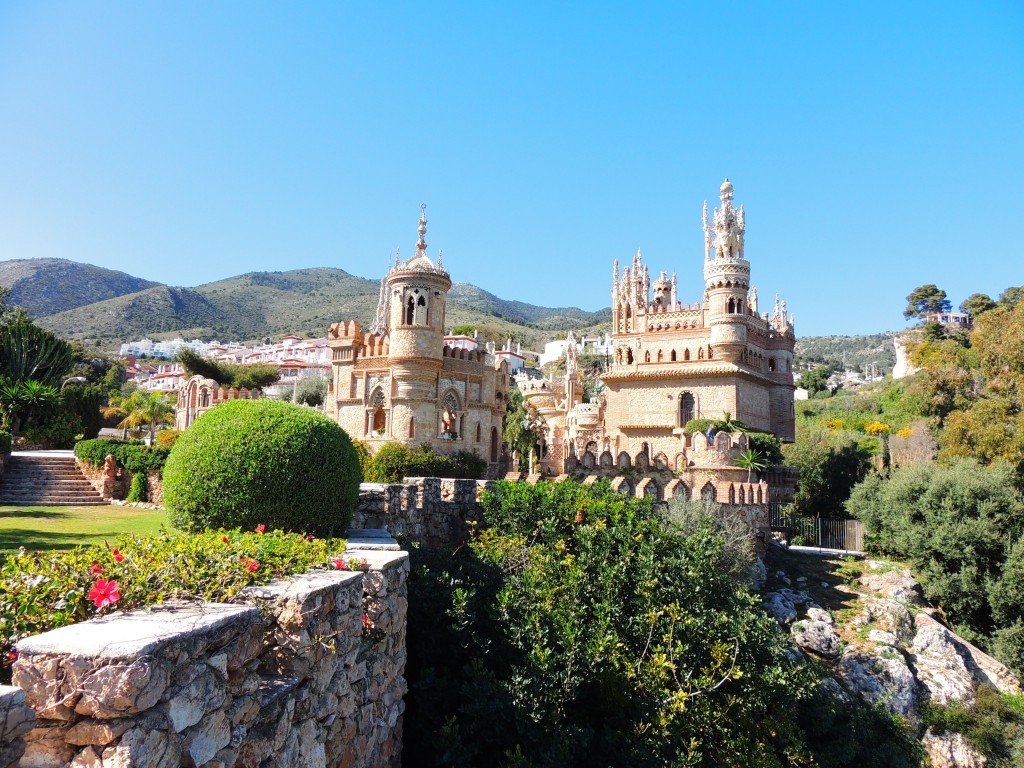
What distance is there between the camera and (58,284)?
143 metres

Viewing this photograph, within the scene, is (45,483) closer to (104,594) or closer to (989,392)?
(104,594)

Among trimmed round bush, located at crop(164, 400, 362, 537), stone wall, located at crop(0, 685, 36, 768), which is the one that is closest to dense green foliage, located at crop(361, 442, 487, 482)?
trimmed round bush, located at crop(164, 400, 362, 537)

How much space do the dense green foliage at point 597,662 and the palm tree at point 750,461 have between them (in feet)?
37.8

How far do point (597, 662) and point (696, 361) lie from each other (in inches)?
1045

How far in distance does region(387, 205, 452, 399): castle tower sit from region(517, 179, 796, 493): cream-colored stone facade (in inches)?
348

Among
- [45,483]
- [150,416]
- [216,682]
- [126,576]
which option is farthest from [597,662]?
[150,416]

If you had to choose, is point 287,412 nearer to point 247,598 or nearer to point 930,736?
point 247,598

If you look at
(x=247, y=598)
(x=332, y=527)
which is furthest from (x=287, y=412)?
(x=247, y=598)

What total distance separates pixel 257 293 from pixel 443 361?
141 meters

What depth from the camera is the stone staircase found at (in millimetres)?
21031

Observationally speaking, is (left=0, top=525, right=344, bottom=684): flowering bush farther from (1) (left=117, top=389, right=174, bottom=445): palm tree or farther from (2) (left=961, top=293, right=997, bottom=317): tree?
(2) (left=961, top=293, right=997, bottom=317): tree

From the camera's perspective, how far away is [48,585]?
425 centimetres

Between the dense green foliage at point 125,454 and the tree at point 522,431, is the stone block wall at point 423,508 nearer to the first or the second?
the dense green foliage at point 125,454

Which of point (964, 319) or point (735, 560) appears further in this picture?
point (964, 319)
